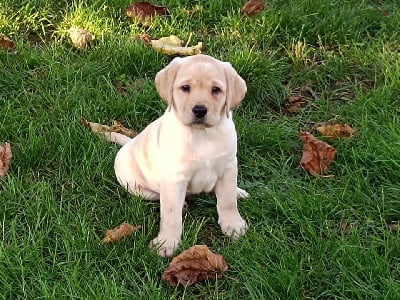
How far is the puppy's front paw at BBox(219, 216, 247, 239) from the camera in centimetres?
317

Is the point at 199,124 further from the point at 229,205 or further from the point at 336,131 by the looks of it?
the point at 336,131

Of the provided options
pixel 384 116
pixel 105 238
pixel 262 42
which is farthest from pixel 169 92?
pixel 262 42

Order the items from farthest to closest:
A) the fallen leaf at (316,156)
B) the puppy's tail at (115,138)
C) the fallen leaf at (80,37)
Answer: the fallen leaf at (80,37) < the puppy's tail at (115,138) < the fallen leaf at (316,156)

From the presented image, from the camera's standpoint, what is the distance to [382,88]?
4188 millimetres

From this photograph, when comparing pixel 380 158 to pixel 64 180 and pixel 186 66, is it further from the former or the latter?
pixel 64 180

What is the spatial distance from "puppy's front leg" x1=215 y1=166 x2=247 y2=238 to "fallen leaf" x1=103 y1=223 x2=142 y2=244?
0.41m

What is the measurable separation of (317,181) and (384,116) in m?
0.72

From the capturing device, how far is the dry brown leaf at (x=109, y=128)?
385cm

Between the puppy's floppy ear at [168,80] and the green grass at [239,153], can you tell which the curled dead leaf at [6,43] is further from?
the puppy's floppy ear at [168,80]

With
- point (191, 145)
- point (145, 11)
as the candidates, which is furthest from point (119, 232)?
point (145, 11)

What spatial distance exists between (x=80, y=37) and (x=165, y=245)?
6.58 feet

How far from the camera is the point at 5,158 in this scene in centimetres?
361

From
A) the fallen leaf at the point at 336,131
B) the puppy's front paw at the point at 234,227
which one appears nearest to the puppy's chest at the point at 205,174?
the puppy's front paw at the point at 234,227

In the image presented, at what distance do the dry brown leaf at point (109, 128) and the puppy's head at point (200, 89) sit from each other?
929mm
